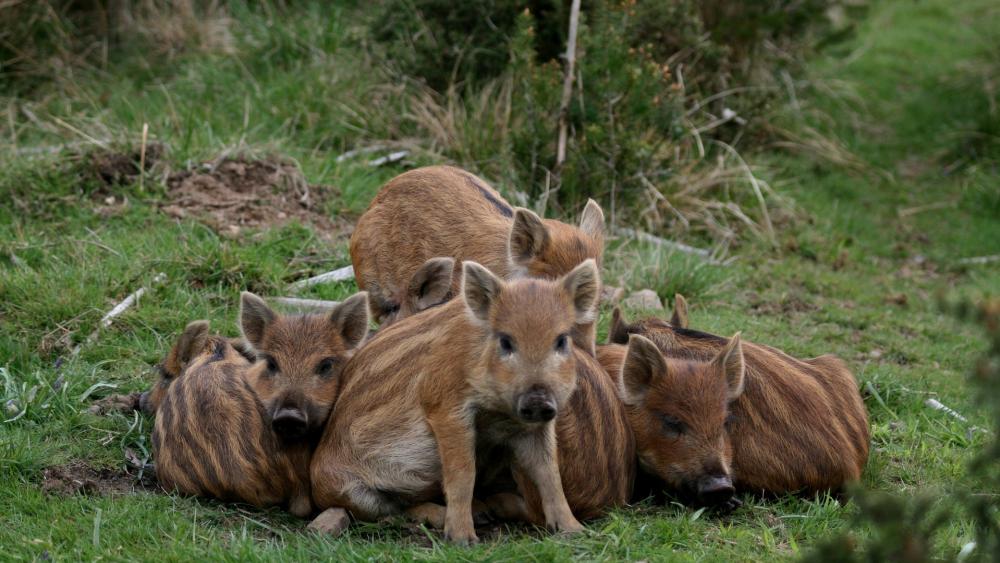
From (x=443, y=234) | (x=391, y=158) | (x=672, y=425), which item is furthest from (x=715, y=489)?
(x=391, y=158)

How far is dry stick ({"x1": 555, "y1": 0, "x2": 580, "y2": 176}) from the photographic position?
9.51 m

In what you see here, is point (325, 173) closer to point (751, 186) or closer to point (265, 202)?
point (265, 202)

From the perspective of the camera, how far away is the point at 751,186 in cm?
1109

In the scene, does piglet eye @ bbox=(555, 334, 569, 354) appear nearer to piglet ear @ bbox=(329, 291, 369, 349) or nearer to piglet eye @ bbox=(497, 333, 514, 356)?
piglet eye @ bbox=(497, 333, 514, 356)

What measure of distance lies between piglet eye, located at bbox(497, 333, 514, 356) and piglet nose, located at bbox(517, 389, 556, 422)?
0.25 m

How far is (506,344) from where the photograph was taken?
479 cm

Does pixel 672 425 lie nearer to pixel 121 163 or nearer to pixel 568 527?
pixel 568 527

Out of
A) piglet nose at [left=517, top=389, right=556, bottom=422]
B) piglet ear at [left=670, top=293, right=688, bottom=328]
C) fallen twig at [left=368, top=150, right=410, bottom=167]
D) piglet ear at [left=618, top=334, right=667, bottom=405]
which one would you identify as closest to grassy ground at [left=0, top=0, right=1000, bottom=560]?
fallen twig at [left=368, top=150, right=410, bottom=167]

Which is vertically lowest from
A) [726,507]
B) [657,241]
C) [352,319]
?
[657,241]

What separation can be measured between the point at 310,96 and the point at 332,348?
5.85 meters

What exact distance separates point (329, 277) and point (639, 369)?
3244 millimetres

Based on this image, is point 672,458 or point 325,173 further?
point 325,173

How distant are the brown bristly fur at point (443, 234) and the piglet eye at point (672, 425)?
4.60 ft

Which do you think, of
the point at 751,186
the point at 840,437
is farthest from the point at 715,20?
the point at 840,437
